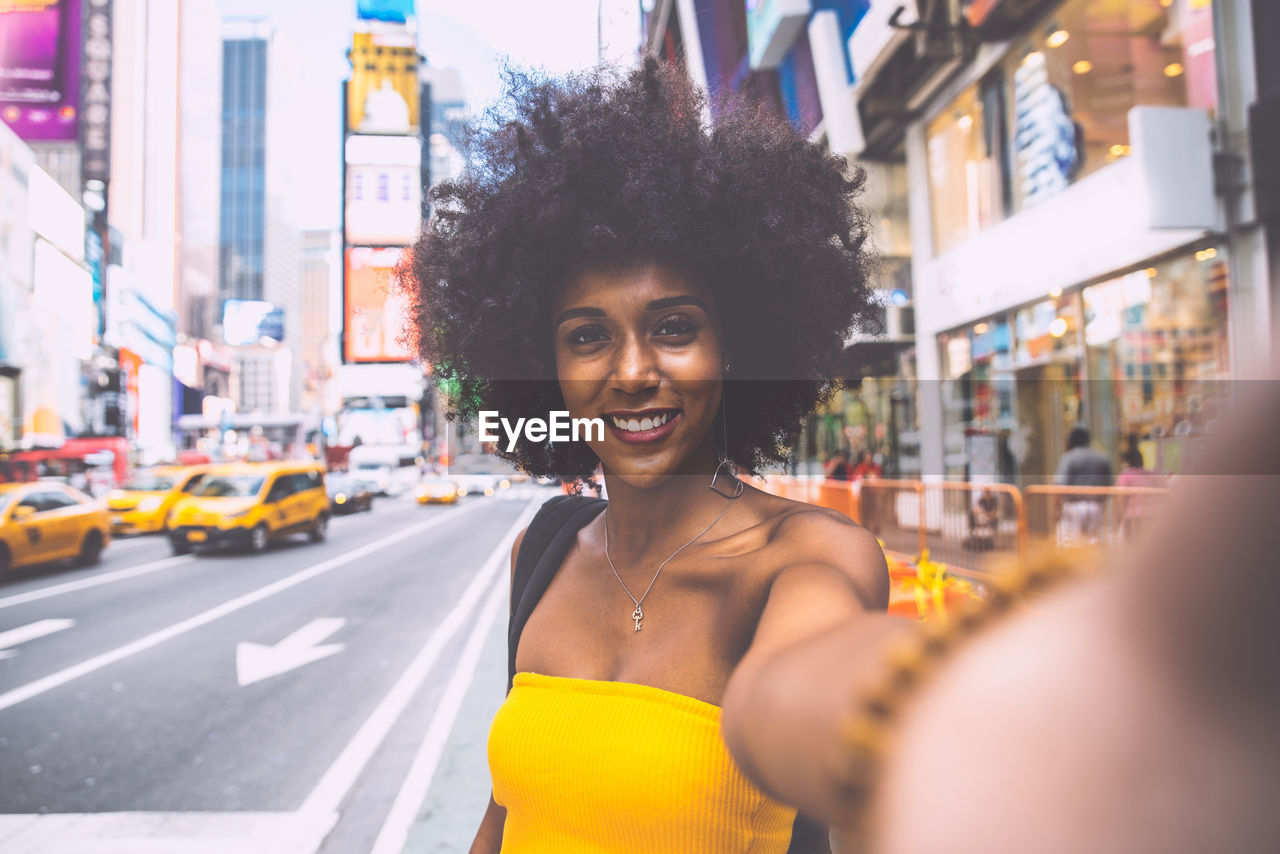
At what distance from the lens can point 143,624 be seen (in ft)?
25.8

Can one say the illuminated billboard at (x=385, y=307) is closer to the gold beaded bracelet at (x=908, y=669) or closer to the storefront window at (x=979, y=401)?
the gold beaded bracelet at (x=908, y=669)

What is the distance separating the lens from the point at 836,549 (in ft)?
3.76

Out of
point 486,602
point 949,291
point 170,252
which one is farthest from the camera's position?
point 170,252

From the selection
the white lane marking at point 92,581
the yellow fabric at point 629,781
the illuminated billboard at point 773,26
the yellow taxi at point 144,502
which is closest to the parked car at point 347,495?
the yellow taxi at point 144,502

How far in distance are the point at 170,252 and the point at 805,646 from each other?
105 metres

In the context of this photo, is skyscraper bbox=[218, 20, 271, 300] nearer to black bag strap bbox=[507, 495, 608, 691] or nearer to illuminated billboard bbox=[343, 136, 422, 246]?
illuminated billboard bbox=[343, 136, 422, 246]

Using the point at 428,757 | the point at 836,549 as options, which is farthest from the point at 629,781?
the point at 428,757


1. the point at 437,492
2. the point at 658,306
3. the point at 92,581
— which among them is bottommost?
the point at 92,581

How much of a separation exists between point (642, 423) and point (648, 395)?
57 millimetres

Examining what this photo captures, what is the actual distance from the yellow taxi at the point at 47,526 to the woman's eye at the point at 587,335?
10608 mm

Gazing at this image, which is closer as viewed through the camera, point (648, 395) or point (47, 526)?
point (648, 395)

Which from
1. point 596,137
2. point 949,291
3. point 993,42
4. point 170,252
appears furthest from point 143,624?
point 170,252

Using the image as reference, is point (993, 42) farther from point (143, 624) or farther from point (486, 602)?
point (143, 624)

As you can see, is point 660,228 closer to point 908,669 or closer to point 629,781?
point 629,781
